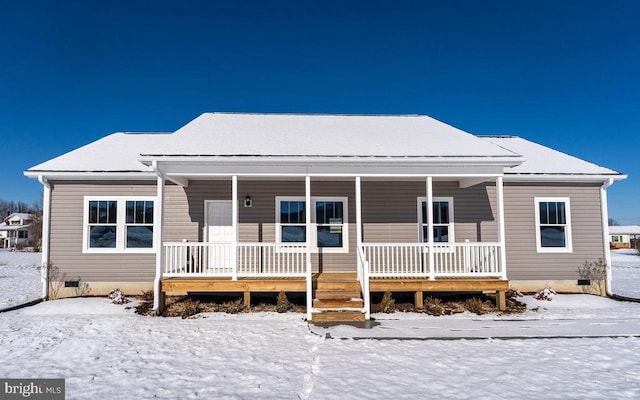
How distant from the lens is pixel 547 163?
465 inches

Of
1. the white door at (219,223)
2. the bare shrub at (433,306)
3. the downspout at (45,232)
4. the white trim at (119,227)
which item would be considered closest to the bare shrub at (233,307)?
the white door at (219,223)

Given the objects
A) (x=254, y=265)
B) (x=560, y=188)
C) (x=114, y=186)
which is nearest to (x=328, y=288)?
(x=254, y=265)

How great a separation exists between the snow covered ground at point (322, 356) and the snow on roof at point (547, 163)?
407 centimetres

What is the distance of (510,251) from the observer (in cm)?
1118

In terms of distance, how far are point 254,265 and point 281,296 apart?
1736 mm

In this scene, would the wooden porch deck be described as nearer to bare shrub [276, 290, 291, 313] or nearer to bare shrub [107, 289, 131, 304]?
bare shrub [276, 290, 291, 313]

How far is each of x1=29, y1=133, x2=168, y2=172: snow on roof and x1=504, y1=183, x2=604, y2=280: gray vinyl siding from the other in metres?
9.87

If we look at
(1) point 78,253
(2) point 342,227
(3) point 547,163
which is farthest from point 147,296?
(3) point 547,163

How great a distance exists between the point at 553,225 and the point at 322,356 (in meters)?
8.65

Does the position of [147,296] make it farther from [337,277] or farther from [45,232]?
[337,277]

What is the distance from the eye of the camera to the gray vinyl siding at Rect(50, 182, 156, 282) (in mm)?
10641

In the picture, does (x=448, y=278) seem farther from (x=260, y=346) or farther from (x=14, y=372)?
(x=14, y=372)

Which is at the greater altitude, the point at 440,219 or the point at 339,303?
the point at 440,219

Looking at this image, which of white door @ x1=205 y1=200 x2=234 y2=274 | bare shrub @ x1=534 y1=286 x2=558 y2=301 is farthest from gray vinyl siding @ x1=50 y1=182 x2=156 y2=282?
bare shrub @ x1=534 y1=286 x2=558 y2=301
